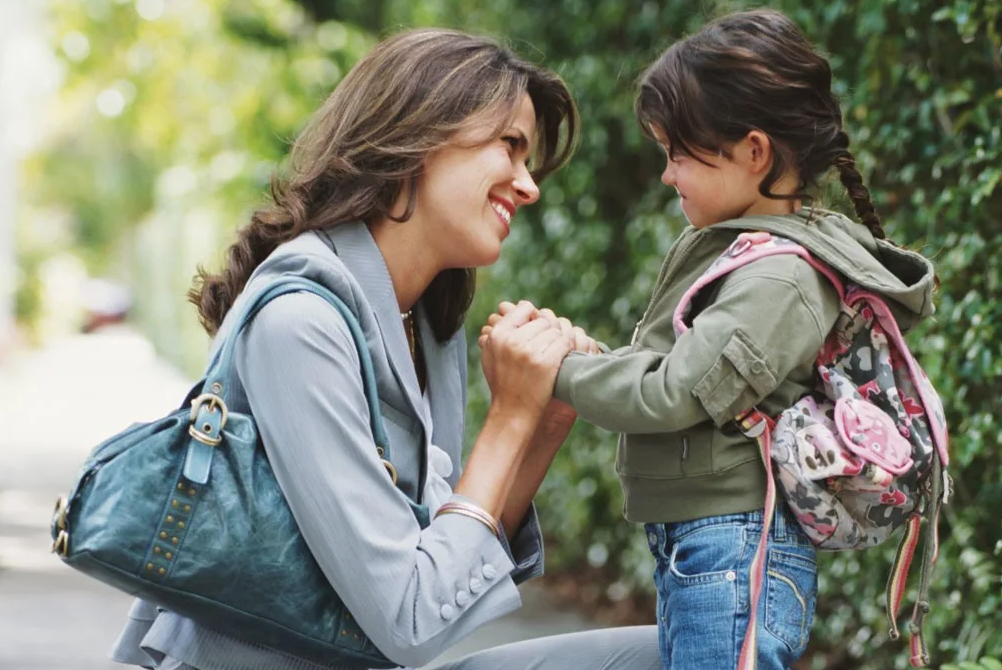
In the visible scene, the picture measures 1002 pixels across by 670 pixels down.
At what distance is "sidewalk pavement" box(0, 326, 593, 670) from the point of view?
607cm

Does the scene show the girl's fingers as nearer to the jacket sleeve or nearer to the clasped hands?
the clasped hands

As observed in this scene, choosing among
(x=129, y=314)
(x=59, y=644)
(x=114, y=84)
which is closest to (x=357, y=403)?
(x=59, y=644)

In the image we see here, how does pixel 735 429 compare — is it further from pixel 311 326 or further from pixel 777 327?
pixel 311 326

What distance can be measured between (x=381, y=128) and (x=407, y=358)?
0.44 m

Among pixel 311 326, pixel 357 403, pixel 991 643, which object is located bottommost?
pixel 991 643

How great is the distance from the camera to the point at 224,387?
2.11 meters

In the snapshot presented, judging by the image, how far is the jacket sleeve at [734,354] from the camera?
214cm

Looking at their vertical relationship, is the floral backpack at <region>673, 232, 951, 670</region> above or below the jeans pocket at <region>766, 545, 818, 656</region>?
above

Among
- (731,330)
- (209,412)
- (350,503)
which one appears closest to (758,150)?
(731,330)

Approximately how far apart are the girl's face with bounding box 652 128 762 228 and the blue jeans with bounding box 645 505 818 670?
56cm

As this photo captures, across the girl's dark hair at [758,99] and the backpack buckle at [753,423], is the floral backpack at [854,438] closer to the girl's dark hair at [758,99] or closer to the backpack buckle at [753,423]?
the backpack buckle at [753,423]

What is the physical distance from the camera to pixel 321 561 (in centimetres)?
208

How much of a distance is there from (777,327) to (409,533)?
2.27 ft

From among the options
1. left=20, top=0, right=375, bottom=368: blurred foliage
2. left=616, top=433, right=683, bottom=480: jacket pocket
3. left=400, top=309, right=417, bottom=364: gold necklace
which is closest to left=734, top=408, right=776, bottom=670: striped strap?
left=616, top=433, right=683, bottom=480: jacket pocket
